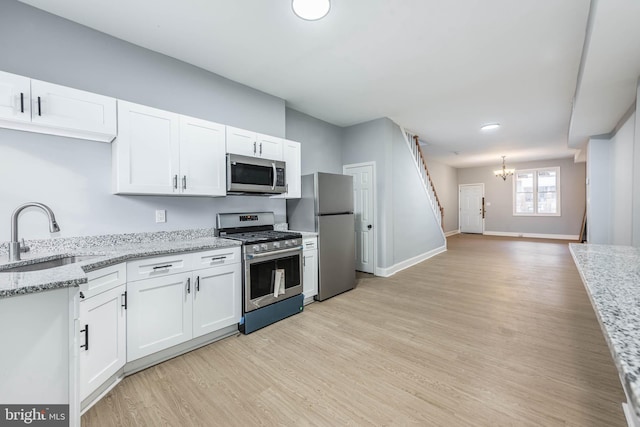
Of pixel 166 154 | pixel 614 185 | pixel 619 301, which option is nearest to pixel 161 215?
pixel 166 154

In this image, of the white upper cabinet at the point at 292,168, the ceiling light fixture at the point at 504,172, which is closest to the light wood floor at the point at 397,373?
the white upper cabinet at the point at 292,168

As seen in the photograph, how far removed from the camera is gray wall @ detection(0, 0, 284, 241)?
6.66 ft

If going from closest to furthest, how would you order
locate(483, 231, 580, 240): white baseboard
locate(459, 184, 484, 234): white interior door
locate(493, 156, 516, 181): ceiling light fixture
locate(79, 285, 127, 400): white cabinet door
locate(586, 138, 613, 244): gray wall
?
locate(79, 285, 127, 400): white cabinet door → locate(586, 138, 613, 244): gray wall → locate(483, 231, 580, 240): white baseboard → locate(493, 156, 516, 181): ceiling light fixture → locate(459, 184, 484, 234): white interior door

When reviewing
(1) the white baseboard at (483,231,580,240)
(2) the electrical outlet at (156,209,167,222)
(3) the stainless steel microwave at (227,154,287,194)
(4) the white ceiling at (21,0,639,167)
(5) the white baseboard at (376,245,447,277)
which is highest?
(4) the white ceiling at (21,0,639,167)

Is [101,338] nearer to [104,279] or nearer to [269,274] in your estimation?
[104,279]

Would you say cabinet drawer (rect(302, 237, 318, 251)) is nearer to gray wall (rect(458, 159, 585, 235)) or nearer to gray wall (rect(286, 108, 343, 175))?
gray wall (rect(286, 108, 343, 175))

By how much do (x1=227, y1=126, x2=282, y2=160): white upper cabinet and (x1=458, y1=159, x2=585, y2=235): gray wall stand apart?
9.97 metres

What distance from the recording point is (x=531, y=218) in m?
9.62

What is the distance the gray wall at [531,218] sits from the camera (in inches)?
346

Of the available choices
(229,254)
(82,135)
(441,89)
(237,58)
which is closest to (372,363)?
(229,254)

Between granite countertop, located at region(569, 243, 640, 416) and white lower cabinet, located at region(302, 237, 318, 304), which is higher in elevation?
granite countertop, located at region(569, 243, 640, 416)

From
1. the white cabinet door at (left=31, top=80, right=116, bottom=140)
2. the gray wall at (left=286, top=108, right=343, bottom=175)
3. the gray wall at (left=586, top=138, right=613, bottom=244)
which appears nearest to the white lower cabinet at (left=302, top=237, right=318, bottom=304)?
the gray wall at (left=286, top=108, right=343, bottom=175)

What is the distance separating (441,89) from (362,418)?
386 centimetres

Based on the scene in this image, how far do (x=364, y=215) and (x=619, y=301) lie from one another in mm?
4066
